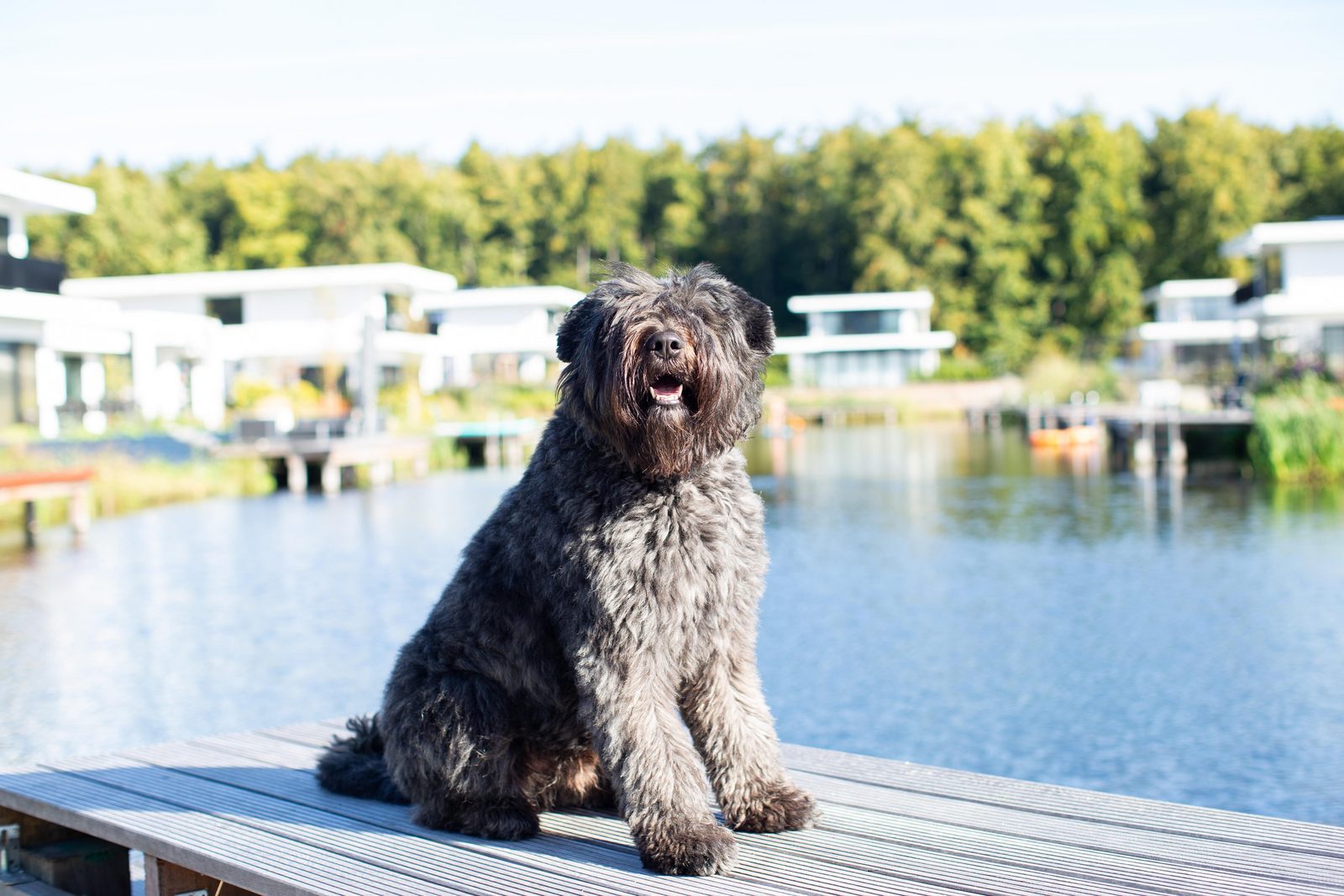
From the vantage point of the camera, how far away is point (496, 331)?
57906mm

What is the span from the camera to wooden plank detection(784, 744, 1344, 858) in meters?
3.36

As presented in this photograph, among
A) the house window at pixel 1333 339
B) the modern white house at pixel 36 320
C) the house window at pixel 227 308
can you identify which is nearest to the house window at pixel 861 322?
the house window at pixel 1333 339

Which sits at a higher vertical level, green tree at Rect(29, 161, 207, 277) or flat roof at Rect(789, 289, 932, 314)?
green tree at Rect(29, 161, 207, 277)

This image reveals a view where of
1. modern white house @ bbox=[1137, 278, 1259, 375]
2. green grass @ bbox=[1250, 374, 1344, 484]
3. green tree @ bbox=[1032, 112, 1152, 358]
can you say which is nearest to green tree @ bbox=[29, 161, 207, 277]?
green tree @ bbox=[1032, 112, 1152, 358]

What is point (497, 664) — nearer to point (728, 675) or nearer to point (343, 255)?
point (728, 675)

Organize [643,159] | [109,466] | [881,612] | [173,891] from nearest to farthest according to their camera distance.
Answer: [173,891], [881,612], [109,466], [643,159]

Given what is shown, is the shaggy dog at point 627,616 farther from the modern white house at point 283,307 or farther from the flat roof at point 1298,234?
the modern white house at point 283,307

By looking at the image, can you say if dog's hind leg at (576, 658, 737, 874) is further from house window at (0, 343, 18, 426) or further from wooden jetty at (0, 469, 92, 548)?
house window at (0, 343, 18, 426)

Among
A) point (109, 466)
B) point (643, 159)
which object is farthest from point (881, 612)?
point (643, 159)

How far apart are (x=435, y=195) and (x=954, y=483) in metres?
49.6

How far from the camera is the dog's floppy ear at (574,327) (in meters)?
3.34

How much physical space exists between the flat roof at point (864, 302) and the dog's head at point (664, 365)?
61996 mm

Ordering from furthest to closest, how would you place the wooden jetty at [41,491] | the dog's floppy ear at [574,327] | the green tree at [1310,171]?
1. the green tree at [1310,171]
2. the wooden jetty at [41,491]
3. the dog's floppy ear at [574,327]

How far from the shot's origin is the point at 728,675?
11.3ft
